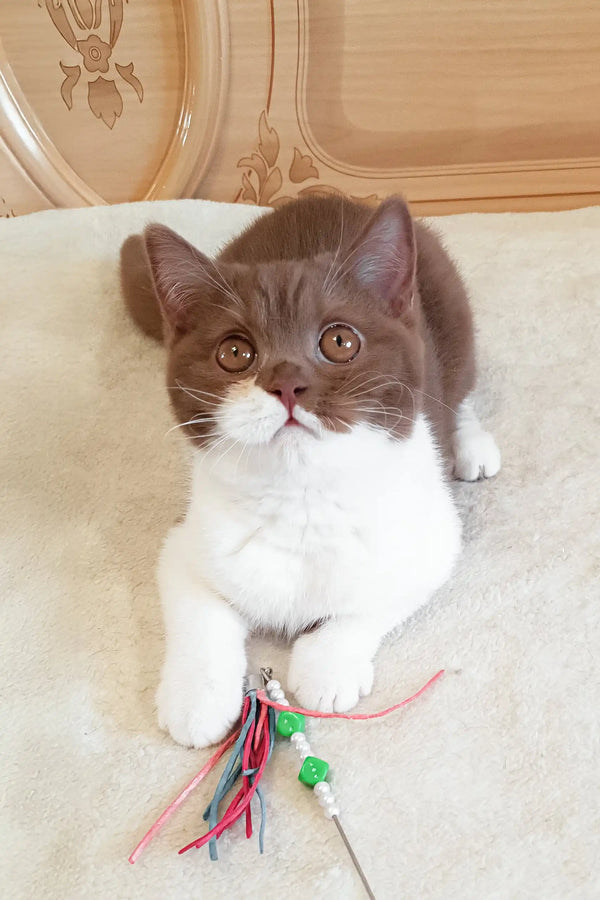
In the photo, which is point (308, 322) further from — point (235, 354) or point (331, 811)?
point (331, 811)

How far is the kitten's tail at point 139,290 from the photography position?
1.59 meters

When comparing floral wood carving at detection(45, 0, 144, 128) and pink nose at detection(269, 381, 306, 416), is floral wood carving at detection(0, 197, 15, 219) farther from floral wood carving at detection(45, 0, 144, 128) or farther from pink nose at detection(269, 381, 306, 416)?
pink nose at detection(269, 381, 306, 416)

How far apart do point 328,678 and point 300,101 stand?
166 centimetres

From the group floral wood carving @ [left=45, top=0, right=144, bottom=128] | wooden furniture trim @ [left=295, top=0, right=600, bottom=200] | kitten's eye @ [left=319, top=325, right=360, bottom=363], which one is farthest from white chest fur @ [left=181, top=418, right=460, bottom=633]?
floral wood carving @ [left=45, top=0, right=144, bottom=128]

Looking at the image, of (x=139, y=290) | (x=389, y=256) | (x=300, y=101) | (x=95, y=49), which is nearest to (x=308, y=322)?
(x=389, y=256)

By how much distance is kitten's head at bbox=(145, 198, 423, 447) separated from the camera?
84cm

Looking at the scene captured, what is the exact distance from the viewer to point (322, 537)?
1000mm

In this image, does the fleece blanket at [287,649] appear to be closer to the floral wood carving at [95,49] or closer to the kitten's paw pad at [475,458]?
the kitten's paw pad at [475,458]

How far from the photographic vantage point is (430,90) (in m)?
2.04

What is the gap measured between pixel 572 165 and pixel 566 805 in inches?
73.8

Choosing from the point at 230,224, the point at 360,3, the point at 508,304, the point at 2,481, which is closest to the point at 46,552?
the point at 2,481

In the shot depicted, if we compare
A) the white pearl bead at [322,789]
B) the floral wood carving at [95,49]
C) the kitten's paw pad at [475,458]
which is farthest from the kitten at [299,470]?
the floral wood carving at [95,49]

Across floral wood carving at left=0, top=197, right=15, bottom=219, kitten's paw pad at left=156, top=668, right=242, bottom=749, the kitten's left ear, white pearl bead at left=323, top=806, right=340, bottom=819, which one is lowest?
floral wood carving at left=0, top=197, right=15, bottom=219

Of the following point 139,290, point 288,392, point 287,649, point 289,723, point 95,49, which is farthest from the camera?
point 95,49
